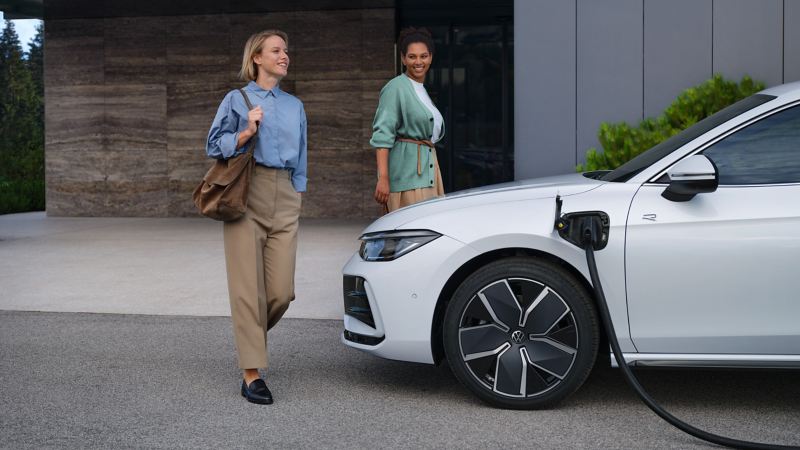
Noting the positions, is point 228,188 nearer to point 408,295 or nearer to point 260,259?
point 260,259

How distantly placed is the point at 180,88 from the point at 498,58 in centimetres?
585

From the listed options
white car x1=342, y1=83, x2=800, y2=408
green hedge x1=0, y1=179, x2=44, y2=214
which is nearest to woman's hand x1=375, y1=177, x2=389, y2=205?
white car x1=342, y1=83, x2=800, y2=408

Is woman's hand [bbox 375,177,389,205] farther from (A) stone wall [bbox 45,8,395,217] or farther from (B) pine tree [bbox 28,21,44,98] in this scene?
(B) pine tree [bbox 28,21,44,98]

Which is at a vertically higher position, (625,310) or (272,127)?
(272,127)

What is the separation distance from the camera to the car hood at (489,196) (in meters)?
4.86

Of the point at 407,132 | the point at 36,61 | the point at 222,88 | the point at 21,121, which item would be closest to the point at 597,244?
the point at 407,132

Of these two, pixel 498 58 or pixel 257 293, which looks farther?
pixel 498 58

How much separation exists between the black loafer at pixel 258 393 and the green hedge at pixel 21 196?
17.4 metres

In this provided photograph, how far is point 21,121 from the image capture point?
82.4ft

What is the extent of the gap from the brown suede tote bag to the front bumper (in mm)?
705

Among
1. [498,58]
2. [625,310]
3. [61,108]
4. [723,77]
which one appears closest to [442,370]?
[625,310]

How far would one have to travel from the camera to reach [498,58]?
1717 cm

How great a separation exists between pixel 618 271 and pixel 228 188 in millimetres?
1915

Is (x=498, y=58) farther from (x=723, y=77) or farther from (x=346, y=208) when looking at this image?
(x=723, y=77)
